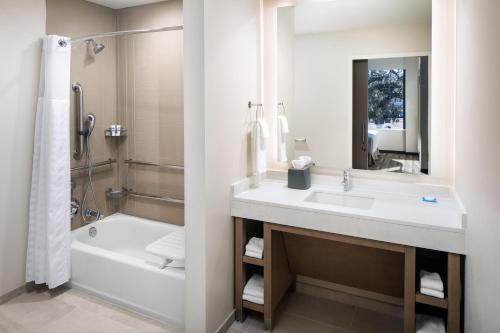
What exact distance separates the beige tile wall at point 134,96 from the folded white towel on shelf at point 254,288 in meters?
1.09

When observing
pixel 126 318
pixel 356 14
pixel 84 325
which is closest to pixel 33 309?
pixel 84 325

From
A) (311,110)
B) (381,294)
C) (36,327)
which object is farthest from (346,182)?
(36,327)

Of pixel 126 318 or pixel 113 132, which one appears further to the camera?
Answer: pixel 113 132

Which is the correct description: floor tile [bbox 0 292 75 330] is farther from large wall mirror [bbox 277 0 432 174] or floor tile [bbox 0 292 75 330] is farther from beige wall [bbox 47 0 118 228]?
large wall mirror [bbox 277 0 432 174]

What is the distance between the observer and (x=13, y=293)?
8.39 feet

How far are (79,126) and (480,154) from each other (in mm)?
2913

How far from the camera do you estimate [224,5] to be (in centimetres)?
206

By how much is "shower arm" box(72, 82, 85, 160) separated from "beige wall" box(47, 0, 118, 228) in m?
0.04

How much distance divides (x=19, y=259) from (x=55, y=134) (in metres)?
0.98

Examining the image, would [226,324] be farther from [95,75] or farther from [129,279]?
[95,75]

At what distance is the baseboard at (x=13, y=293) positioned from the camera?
2496mm

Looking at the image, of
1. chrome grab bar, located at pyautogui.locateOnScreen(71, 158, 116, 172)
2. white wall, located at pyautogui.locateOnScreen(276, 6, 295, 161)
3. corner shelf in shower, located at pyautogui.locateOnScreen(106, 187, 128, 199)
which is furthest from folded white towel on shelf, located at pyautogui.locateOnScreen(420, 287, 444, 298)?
chrome grab bar, located at pyautogui.locateOnScreen(71, 158, 116, 172)

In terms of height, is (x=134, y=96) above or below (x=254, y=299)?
above

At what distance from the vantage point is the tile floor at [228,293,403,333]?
225cm
